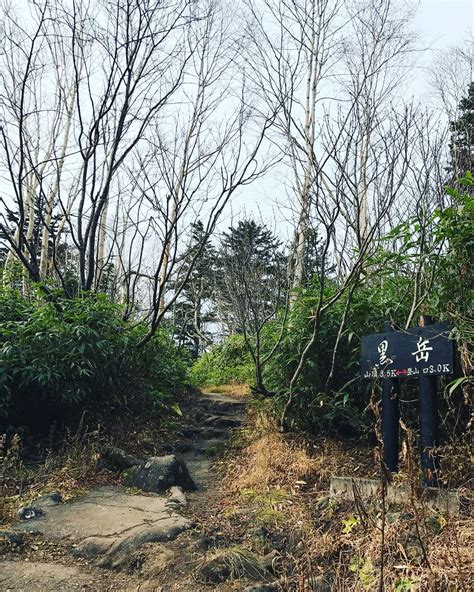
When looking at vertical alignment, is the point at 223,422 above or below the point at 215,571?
above

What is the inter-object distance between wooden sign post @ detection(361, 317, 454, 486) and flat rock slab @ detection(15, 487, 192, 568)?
1.76 meters

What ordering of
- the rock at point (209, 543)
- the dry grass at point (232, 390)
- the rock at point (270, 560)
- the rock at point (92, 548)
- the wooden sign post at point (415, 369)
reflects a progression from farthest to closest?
the dry grass at point (232, 390) < the wooden sign post at point (415, 369) < the rock at point (92, 548) < the rock at point (209, 543) < the rock at point (270, 560)

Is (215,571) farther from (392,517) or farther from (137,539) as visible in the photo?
(392,517)

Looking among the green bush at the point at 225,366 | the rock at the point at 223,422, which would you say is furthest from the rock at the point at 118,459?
the green bush at the point at 225,366

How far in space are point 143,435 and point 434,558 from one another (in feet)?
14.4

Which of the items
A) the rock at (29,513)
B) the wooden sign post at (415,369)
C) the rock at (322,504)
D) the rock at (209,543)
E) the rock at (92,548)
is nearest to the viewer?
the rock at (209,543)

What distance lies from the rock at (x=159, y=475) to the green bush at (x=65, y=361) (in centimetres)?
115

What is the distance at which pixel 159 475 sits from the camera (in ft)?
16.1

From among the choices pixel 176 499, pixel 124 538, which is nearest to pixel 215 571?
pixel 124 538

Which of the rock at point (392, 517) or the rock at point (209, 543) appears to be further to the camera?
the rock at point (209, 543)

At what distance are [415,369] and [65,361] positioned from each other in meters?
3.85

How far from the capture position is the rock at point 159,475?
4848mm

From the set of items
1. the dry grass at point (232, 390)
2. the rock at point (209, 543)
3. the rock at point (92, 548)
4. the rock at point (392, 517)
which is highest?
the dry grass at point (232, 390)

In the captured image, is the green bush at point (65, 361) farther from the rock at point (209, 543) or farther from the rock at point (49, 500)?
the rock at point (209, 543)
